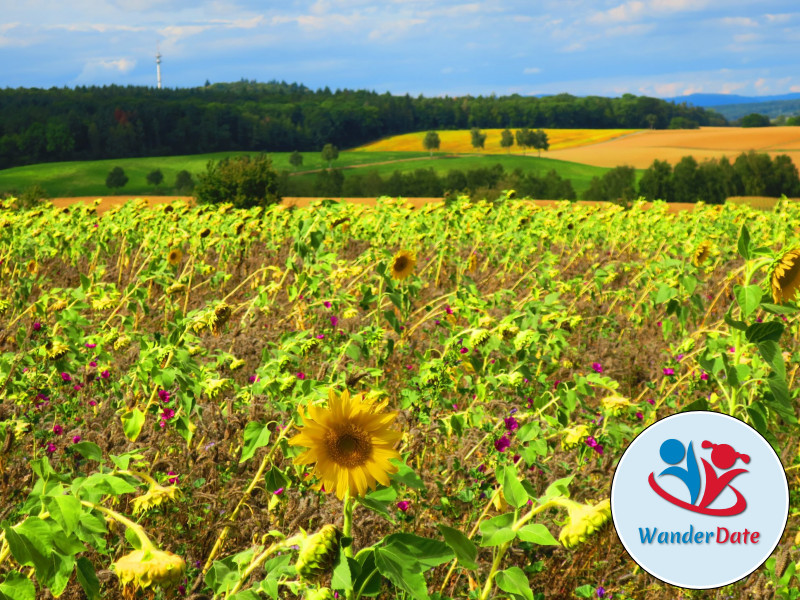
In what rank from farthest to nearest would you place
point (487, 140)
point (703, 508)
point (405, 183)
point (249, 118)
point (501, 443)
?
point (487, 140) < point (249, 118) < point (405, 183) < point (501, 443) < point (703, 508)

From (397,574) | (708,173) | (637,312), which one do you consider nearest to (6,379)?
(397,574)

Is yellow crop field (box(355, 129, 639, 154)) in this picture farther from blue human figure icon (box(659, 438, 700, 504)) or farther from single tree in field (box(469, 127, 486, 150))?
blue human figure icon (box(659, 438, 700, 504))

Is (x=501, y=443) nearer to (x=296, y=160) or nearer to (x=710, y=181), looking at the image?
(x=710, y=181)

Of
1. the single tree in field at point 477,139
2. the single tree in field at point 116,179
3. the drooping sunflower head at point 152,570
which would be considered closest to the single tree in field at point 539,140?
the single tree in field at point 477,139

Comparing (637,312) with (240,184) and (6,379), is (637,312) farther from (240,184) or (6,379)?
(240,184)

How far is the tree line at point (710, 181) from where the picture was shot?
40.2 meters

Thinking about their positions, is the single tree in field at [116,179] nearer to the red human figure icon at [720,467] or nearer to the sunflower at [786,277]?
the sunflower at [786,277]

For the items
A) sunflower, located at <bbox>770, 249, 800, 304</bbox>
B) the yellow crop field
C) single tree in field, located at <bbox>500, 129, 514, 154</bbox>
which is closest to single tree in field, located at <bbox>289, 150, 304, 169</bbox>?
the yellow crop field

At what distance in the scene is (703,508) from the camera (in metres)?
2.25

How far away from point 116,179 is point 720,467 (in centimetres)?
6628

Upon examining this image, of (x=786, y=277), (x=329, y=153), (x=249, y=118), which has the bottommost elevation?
(x=786, y=277)

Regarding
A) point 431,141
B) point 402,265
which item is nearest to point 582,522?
point 402,265

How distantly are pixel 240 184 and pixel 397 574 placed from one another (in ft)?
66.0

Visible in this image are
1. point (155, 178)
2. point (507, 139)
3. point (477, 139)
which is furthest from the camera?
point (477, 139)
